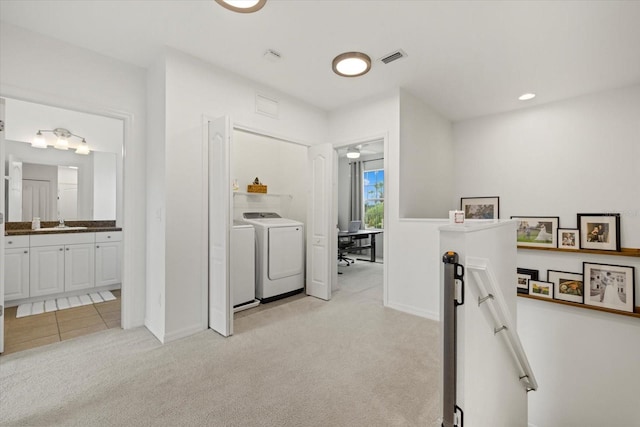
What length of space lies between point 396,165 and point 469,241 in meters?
2.48

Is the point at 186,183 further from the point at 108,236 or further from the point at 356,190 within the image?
the point at 356,190

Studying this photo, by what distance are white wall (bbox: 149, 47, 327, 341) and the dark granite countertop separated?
1.90m

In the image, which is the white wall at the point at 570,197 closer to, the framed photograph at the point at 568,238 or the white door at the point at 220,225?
the framed photograph at the point at 568,238

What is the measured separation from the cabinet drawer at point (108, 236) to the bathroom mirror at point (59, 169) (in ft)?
1.43

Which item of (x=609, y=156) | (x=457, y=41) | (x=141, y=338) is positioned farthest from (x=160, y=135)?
(x=609, y=156)

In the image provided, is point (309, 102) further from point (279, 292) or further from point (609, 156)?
point (609, 156)

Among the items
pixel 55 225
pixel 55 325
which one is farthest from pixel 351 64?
pixel 55 225

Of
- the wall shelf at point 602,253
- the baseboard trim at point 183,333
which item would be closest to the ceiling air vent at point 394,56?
the wall shelf at point 602,253

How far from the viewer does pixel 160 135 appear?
2.66m

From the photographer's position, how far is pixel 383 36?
8.04ft

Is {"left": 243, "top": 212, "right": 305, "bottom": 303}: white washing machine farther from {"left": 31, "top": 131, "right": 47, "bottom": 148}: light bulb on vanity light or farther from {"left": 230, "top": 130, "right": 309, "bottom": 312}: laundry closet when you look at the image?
{"left": 31, "top": 131, "right": 47, "bottom": 148}: light bulb on vanity light

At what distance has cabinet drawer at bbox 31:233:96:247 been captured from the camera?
11.7 feet

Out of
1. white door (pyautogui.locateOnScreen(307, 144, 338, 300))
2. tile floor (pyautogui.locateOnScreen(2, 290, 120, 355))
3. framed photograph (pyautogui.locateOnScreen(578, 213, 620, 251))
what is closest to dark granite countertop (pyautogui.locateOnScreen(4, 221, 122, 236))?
tile floor (pyautogui.locateOnScreen(2, 290, 120, 355))

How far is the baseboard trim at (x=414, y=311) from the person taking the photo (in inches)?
125
